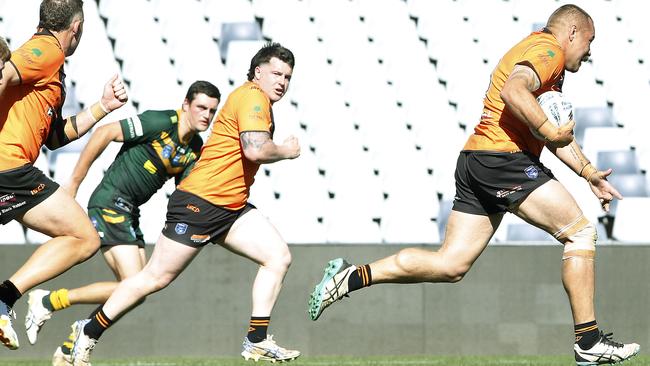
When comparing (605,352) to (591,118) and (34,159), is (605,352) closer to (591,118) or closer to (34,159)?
(34,159)

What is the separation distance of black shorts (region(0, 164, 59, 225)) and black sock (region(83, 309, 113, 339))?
92 centimetres

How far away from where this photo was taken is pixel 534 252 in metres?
10.5

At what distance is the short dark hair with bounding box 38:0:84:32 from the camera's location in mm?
6773

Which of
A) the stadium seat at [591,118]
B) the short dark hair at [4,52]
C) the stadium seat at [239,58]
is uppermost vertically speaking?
the stadium seat at [239,58]

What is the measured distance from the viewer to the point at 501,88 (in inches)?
267

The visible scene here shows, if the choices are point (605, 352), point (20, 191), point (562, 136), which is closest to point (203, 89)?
point (20, 191)

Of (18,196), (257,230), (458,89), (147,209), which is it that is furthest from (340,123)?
(18,196)

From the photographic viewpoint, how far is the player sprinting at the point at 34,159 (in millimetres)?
6555

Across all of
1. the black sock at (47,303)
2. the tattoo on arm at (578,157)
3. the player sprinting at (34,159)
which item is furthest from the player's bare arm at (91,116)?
the tattoo on arm at (578,157)

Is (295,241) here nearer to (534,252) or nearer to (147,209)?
(147,209)

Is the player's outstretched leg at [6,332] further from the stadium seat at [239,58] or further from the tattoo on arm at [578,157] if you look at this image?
the stadium seat at [239,58]

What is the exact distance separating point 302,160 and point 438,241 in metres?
1.67

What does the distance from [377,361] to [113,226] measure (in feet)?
9.27

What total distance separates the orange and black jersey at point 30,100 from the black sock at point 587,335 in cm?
340
